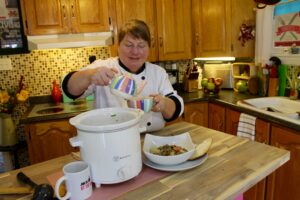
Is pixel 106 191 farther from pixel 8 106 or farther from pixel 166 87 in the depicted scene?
pixel 8 106

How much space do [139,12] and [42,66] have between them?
3.27ft

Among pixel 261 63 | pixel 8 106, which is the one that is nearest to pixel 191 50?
pixel 261 63

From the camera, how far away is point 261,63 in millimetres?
2197

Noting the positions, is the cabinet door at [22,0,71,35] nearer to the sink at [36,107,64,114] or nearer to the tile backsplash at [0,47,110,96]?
the tile backsplash at [0,47,110,96]

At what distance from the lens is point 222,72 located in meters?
2.59

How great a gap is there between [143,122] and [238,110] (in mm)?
927

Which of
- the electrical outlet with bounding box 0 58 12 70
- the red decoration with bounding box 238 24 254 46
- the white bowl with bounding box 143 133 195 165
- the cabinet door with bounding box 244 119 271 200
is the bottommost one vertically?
the cabinet door with bounding box 244 119 271 200

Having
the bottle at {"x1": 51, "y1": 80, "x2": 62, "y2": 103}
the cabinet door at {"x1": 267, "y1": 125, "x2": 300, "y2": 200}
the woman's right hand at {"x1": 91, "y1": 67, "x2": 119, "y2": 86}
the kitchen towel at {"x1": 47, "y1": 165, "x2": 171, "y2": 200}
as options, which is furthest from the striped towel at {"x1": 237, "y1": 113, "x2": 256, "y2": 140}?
the bottle at {"x1": 51, "y1": 80, "x2": 62, "y2": 103}

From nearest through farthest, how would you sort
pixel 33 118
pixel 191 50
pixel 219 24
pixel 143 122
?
pixel 143 122
pixel 33 118
pixel 219 24
pixel 191 50

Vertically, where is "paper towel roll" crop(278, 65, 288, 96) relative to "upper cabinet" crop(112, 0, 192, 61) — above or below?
below

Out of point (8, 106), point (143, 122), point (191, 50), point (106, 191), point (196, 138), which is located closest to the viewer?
point (106, 191)

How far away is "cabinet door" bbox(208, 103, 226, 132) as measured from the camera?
7.04ft

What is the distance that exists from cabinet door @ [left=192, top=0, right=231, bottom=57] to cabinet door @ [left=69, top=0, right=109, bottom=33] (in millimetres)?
864

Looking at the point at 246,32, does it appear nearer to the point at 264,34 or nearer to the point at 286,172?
the point at 264,34
